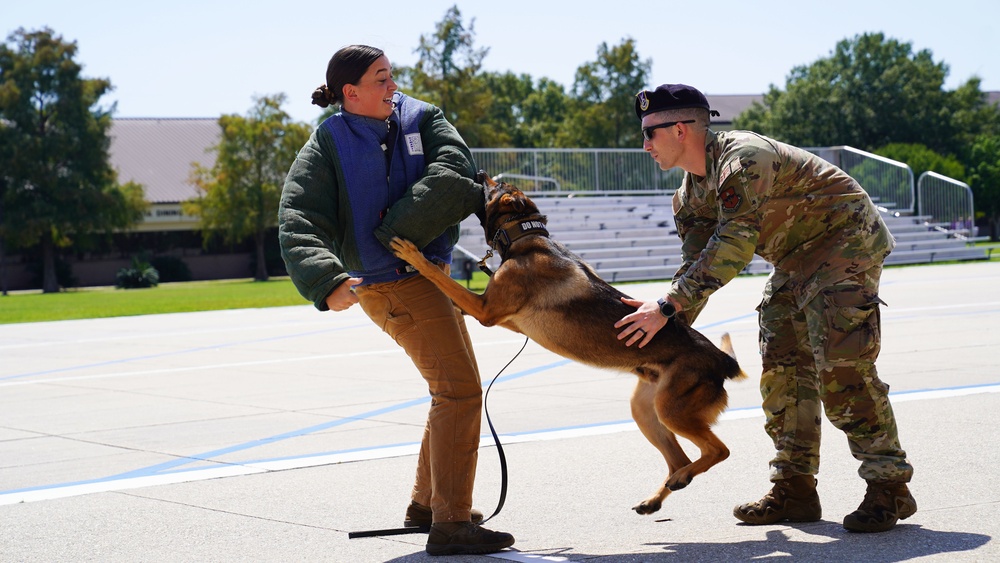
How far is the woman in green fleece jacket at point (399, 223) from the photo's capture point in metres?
4.42

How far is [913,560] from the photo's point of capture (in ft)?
13.1

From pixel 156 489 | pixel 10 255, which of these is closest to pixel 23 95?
pixel 10 255

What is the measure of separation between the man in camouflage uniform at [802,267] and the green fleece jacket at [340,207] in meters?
0.87

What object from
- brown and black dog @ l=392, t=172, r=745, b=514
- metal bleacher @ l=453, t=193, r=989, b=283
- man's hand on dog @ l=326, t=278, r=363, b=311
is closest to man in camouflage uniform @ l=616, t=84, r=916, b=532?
brown and black dog @ l=392, t=172, r=745, b=514

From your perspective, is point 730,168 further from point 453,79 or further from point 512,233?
point 453,79

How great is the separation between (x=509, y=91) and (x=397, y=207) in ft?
267

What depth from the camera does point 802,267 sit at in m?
4.67

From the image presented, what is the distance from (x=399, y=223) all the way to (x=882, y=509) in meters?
2.40

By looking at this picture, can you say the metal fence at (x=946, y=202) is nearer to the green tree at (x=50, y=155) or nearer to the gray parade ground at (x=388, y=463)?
the gray parade ground at (x=388, y=463)

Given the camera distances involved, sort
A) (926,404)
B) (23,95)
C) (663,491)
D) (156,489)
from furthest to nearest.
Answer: (23,95)
(926,404)
(156,489)
(663,491)

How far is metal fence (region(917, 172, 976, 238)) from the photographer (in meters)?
33.1

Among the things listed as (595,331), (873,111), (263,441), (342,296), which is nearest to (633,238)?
(263,441)

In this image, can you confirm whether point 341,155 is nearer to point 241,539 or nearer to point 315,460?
point 241,539

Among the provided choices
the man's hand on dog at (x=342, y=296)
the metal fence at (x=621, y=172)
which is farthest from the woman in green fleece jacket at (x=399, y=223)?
the metal fence at (x=621, y=172)
